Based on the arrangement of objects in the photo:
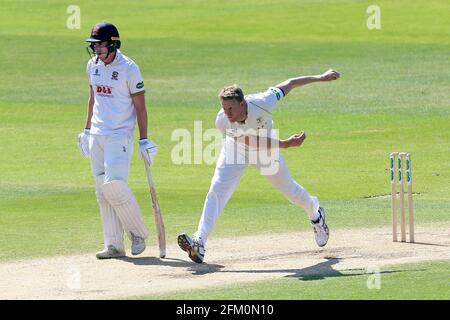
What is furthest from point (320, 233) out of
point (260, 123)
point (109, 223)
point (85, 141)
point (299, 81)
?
point (85, 141)

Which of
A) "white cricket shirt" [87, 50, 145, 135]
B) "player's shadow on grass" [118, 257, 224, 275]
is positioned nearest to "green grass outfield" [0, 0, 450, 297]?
"player's shadow on grass" [118, 257, 224, 275]

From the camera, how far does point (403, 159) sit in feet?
44.5

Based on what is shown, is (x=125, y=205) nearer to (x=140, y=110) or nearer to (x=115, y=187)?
(x=115, y=187)

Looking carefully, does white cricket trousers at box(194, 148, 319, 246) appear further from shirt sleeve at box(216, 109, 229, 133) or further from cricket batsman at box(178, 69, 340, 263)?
shirt sleeve at box(216, 109, 229, 133)

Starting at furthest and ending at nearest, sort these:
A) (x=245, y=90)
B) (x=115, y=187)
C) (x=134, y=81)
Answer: (x=245, y=90) < (x=134, y=81) < (x=115, y=187)

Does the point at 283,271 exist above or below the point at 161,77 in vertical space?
below

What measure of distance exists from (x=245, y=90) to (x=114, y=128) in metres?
15.9

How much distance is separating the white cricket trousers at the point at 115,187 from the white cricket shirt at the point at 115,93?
0.37ft

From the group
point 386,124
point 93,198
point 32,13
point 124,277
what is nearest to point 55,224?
point 93,198

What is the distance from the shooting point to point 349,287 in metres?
11.0

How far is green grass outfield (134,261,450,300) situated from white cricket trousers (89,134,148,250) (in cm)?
202

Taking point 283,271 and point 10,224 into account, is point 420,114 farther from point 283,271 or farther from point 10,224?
point 283,271

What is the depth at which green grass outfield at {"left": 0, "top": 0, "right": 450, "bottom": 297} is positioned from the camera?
16.0 m

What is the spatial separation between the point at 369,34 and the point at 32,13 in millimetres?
11774
